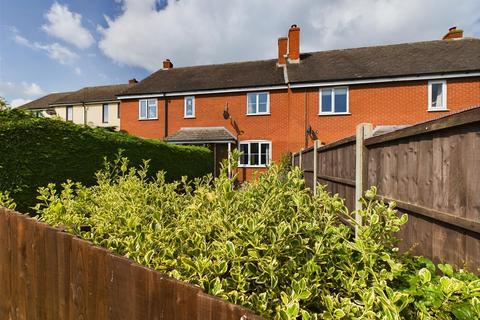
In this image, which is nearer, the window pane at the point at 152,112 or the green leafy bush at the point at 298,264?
the green leafy bush at the point at 298,264

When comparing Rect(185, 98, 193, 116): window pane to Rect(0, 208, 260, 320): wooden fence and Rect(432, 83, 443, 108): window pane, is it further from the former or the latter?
Rect(0, 208, 260, 320): wooden fence

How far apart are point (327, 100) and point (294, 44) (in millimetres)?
4540

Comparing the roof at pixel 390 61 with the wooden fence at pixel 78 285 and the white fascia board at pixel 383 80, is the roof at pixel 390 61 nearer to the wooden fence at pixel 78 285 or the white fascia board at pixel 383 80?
the white fascia board at pixel 383 80

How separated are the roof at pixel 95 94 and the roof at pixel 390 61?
19.2m

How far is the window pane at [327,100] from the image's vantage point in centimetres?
1576

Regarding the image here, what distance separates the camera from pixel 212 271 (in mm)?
1422

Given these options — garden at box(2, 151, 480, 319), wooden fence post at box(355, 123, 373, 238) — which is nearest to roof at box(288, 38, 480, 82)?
wooden fence post at box(355, 123, 373, 238)

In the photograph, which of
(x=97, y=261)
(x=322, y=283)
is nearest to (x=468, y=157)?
(x=322, y=283)

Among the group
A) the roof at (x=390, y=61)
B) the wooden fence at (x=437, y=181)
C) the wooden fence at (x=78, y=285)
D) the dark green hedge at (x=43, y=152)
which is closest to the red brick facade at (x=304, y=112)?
the roof at (x=390, y=61)

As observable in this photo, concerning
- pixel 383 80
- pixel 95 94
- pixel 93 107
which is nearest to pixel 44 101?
pixel 95 94

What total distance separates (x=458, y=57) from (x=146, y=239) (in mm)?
18812

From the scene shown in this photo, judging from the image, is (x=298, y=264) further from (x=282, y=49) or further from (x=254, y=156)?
(x=282, y=49)

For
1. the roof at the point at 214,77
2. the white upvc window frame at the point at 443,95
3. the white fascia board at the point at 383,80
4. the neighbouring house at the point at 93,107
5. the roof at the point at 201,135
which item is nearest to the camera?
the white fascia board at the point at 383,80

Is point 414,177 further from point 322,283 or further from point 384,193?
point 322,283
